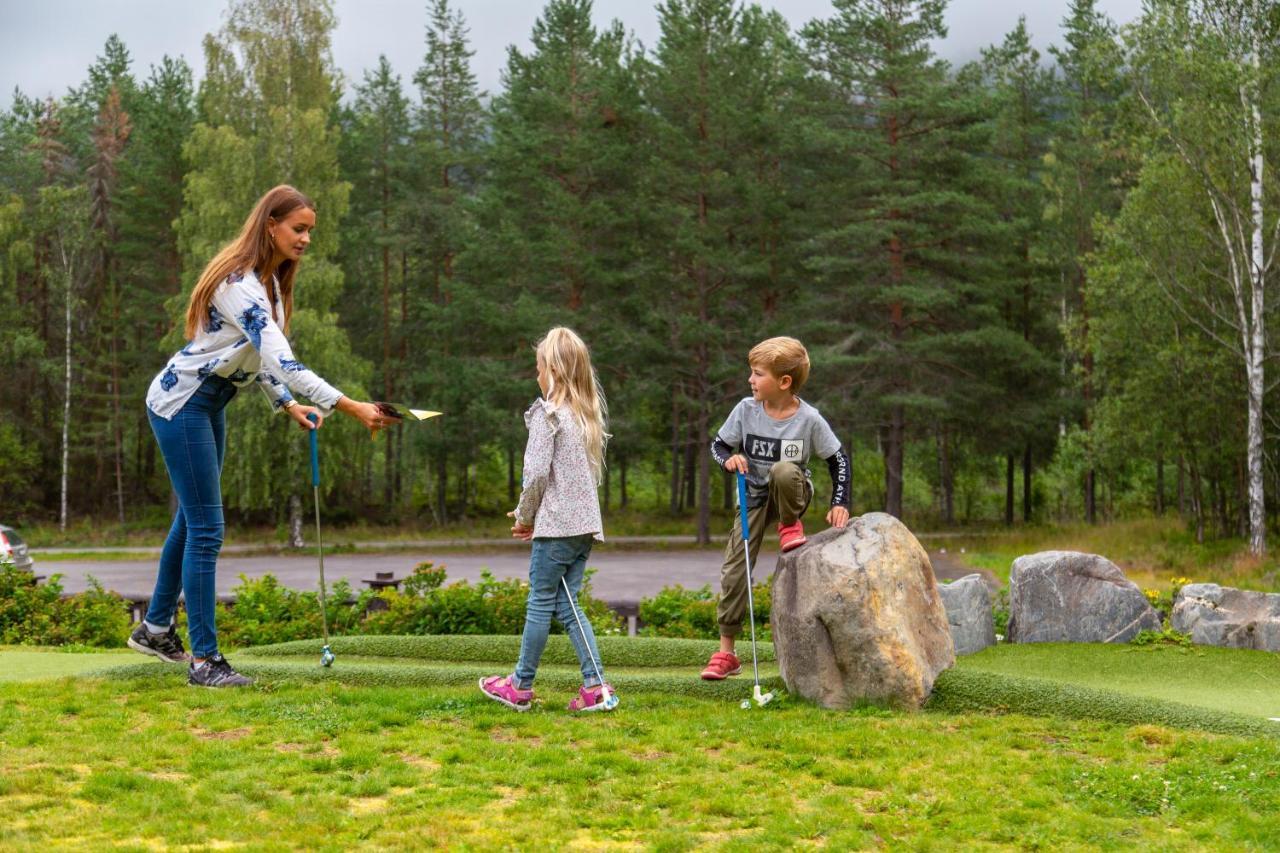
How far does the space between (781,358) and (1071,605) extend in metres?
5.15

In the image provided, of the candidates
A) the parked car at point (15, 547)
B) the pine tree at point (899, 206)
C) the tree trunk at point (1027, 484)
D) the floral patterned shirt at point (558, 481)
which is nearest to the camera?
the floral patterned shirt at point (558, 481)

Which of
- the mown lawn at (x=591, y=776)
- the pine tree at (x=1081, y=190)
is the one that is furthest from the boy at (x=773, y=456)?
the pine tree at (x=1081, y=190)

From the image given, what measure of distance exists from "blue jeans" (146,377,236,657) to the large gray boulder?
22.2ft

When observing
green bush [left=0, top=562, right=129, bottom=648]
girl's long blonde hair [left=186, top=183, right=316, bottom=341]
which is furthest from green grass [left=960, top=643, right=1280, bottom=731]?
green bush [left=0, top=562, right=129, bottom=648]

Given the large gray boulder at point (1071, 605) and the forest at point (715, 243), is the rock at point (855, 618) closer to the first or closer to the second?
the large gray boulder at point (1071, 605)

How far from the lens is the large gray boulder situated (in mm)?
10188

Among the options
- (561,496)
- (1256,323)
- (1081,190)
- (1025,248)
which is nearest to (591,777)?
(561,496)

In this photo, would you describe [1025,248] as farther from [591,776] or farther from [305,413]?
[591,776]

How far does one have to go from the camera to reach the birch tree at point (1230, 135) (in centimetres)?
2195

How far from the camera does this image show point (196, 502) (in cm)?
593

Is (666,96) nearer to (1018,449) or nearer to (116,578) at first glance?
(1018,449)

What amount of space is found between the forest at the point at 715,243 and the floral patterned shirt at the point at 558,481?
19.2 metres

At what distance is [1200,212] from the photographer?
23.7 metres

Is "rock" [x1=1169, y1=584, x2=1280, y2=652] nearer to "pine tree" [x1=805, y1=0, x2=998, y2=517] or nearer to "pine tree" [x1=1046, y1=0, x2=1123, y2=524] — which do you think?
"pine tree" [x1=805, y1=0, x2=998, y2=517]
